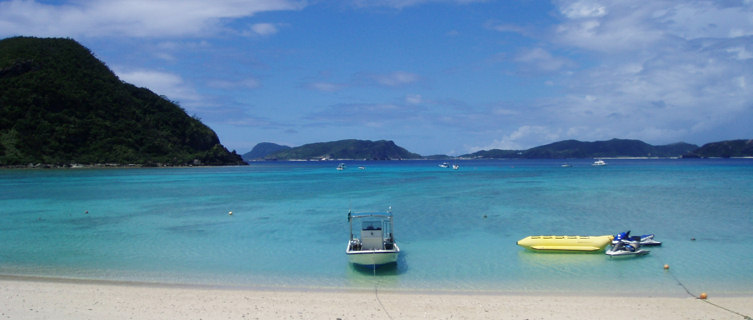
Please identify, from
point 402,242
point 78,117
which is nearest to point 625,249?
point 402,242

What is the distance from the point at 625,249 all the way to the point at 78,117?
379 feet

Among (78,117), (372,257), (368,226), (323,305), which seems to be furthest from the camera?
(78,117)

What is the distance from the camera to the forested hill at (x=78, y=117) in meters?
93.8

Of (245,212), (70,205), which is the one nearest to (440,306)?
(245,212)

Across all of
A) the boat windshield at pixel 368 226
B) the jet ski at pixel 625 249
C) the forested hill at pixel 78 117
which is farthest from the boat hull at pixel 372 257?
the forested hill at pixel 78 117

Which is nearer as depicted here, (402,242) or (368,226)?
(368,226)

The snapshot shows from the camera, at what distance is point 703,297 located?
11570 mm

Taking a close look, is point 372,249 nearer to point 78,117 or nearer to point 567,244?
point 567,244

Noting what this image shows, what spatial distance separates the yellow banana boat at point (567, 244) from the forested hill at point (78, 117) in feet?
320

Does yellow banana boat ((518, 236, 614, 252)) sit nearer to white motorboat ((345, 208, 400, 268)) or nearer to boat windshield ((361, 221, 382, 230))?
A: white motorboat ((345, 208, 400, 268))

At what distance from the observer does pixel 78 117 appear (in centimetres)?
10550

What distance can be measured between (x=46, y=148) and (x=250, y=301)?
101675 mm

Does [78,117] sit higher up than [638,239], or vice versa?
[78,117]

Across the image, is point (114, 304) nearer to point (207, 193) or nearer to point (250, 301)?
point (250, 301)
